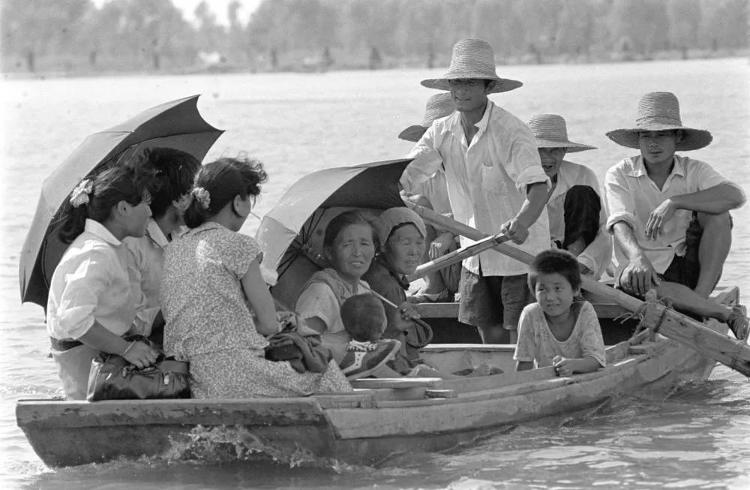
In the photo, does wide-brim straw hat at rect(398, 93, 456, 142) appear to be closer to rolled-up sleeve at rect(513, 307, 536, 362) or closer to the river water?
the river water

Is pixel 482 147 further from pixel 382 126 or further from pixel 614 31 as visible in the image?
pixel 614 31

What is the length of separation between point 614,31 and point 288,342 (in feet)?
309

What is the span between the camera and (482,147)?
23.2 ft

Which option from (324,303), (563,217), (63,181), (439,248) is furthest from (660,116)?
(63,181)

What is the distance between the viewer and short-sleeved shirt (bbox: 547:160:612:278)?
8219 mm

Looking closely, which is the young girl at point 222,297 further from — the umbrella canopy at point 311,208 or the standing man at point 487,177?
the standing man at point 487,177

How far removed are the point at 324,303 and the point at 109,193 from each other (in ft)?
3.80

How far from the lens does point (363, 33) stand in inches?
4294

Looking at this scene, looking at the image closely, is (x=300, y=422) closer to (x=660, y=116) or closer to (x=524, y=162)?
(x=524, y=162)

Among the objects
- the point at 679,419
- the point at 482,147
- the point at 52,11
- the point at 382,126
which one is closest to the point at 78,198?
the point at 482,147

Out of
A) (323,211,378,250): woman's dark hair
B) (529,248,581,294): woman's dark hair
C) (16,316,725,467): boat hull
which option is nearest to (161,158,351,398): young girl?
(16,316,725,467): boat hull

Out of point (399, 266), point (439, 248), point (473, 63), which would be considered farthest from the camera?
point (439, 248)

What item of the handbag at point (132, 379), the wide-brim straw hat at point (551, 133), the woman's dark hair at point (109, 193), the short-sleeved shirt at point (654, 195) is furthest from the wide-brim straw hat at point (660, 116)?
the handbag at point (132, 379)

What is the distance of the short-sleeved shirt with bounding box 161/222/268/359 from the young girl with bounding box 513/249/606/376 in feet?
5.34
